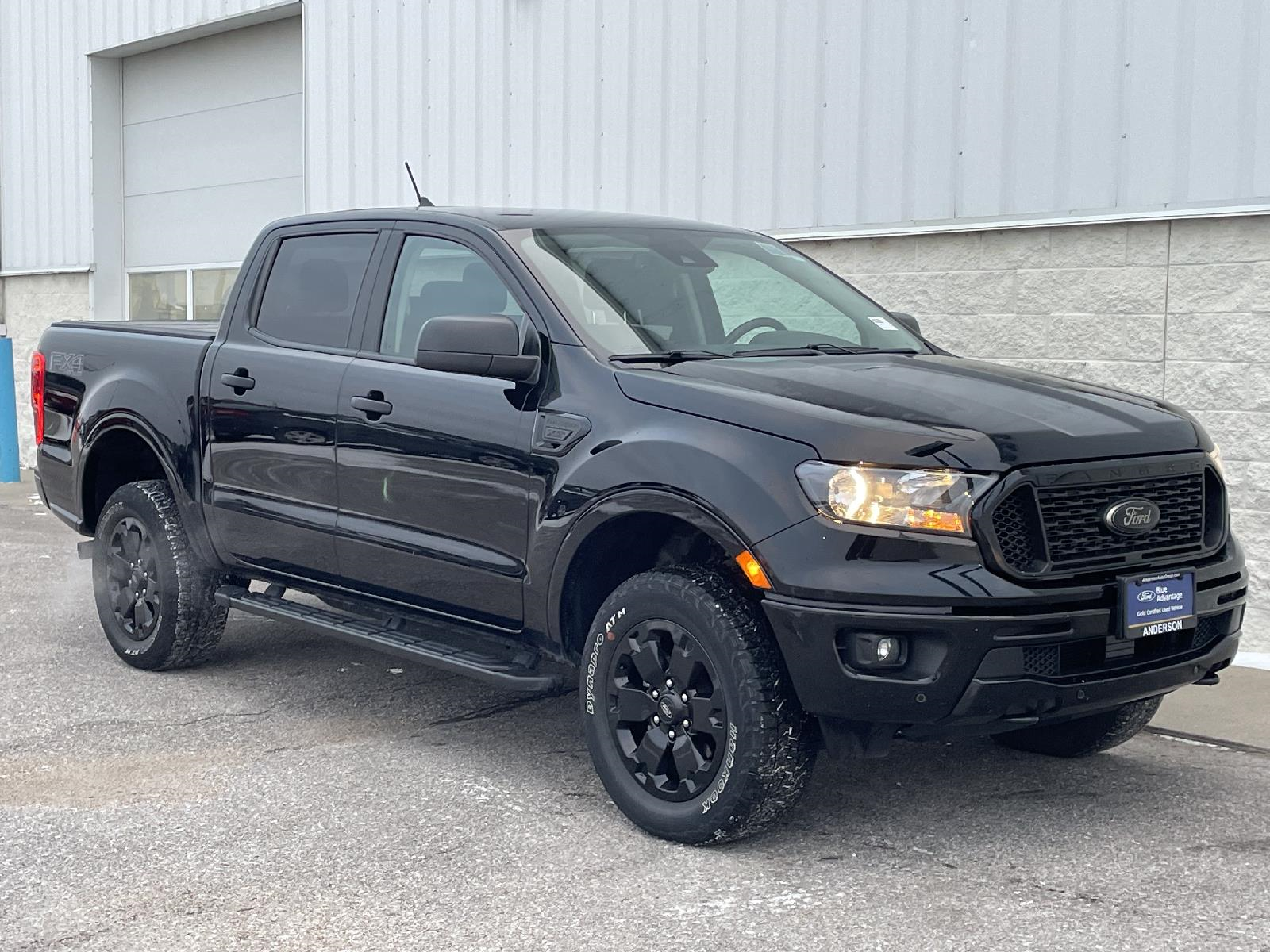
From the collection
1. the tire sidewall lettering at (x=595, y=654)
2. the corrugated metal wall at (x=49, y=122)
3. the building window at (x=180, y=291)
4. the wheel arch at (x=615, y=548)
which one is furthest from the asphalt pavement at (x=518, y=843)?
the corrugated metal wall at (x=49, y=122)

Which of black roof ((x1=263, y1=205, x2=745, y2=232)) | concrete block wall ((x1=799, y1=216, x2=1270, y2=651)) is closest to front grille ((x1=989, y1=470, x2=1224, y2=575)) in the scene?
black roof ((x1=263, y1=205, x2=745, y2=232))

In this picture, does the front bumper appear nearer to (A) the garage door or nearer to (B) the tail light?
(B) the tail light

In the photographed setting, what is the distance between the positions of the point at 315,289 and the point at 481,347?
1398mm

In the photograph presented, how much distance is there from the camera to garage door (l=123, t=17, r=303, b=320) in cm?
1352

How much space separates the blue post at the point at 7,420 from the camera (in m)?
13.7

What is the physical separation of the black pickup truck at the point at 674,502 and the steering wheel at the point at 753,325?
3cm

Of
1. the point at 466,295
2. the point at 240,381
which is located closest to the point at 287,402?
the point at 240,381

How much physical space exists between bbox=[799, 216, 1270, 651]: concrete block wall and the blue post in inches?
342

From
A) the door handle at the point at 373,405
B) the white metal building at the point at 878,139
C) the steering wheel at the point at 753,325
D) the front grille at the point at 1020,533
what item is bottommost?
the front grille at the point at 1020,533

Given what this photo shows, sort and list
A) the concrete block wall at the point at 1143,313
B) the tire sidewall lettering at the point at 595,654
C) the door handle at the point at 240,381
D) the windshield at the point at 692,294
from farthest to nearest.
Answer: the concrete block wall at the point at 1143,313 → the door handle at the point at 240,381 → the windshield at the point at 692,294 → the tire sidewall lettering at the point at 595,654

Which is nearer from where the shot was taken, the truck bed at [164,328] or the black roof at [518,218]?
the black roof at [518,218]

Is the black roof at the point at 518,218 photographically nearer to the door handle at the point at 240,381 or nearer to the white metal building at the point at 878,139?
the door handle at the point at 240,381

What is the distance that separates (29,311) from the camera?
52.2ft

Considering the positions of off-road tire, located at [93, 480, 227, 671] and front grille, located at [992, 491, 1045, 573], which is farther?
off-road tire, located at [93, 480, 227, 671]
